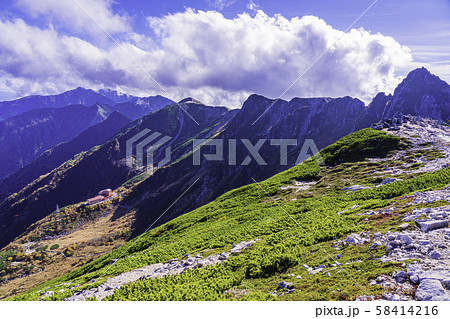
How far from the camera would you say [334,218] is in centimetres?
1983

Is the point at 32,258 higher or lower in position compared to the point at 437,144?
lower

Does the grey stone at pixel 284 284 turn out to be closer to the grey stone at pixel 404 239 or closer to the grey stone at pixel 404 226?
the grey stone at pixel 404 239

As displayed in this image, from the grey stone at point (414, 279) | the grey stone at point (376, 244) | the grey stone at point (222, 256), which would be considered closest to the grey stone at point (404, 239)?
the grey stone at point (376, 244)

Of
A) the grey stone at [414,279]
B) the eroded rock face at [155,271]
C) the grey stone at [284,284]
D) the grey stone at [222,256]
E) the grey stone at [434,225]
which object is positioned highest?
the grey stone at [434,225]

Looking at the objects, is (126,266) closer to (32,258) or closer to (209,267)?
(209,267)

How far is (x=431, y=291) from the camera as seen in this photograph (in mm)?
8023

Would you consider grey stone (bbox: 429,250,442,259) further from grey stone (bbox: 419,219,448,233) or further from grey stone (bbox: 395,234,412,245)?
grey stone (bbox: 419,219,448,233)

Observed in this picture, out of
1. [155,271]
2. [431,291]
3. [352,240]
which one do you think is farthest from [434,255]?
[155,271]

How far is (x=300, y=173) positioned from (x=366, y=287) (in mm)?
41326

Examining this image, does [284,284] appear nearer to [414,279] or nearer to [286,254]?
[286,254]

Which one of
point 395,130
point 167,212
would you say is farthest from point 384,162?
point 167,212

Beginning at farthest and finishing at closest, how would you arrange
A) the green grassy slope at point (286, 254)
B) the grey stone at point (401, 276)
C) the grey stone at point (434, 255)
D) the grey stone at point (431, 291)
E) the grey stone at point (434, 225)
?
the grey stone at point (434, 225)
the green grassy slope at point (286, 254)
the grey stone at point (434, 255)
the grey stone at point (401, 276)
the grey stone at point (431, 291)

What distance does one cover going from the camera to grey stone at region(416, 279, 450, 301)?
7816mm

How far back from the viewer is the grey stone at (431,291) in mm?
7816
